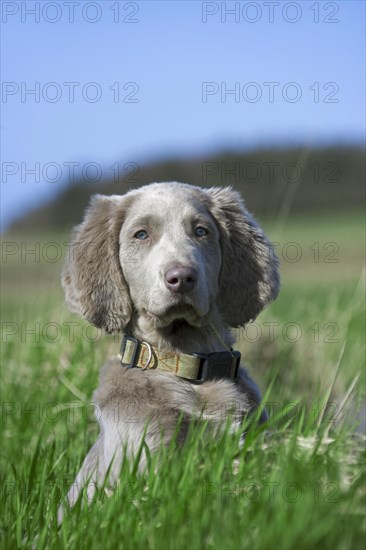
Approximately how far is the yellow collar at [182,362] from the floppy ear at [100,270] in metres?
0.24

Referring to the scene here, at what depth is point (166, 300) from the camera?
424 centimetres

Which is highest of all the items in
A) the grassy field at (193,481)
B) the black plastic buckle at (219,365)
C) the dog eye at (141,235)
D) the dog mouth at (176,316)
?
the dog eye at (141,235)

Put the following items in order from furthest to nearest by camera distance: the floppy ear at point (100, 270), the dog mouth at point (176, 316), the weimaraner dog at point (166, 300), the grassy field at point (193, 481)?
the floppy ear at point (100, 270) < the dog mouth at point (176, 316) < the weimaraner dog at point (166, 300) < the grassy field at point (193, 481)

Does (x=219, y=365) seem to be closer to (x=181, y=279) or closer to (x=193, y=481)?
(x=181, y=279)

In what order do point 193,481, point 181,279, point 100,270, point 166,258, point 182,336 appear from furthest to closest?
point 100,270
point 182,336
point 166,258
point 181,279
point 193,481

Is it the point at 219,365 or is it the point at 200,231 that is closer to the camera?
the point at 219,365

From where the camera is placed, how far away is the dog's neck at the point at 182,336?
4.47m

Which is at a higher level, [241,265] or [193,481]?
[241,265]

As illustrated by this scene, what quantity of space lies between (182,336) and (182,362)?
0.77ft

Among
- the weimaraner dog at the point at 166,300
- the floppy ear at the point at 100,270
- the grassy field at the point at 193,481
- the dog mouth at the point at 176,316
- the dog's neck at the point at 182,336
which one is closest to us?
the grassy field at the point at 193,481

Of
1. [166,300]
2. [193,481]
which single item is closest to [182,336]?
[166,300]

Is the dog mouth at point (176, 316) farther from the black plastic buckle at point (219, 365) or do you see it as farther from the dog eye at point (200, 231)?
the dog eye at point (200, 231)

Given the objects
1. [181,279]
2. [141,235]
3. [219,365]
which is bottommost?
[219,365]

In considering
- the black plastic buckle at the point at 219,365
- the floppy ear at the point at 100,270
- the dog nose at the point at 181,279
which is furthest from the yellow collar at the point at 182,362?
the dog nose at the point at 181,279
